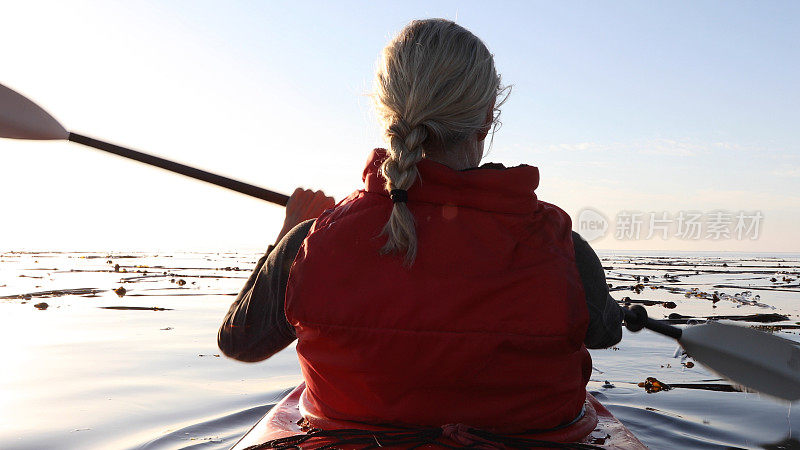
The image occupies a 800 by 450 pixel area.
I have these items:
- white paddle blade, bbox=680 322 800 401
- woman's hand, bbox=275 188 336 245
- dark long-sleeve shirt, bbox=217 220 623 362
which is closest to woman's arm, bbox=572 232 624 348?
dark long-sleeve shirt, bbox=217 220 623 362

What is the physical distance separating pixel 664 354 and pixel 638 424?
2714 mm

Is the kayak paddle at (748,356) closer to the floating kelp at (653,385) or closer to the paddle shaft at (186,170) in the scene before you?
the floating kelp at (653,385)

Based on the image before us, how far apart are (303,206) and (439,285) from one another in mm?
1110

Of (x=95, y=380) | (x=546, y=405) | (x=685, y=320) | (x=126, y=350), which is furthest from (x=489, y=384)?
(x=685, y=320)

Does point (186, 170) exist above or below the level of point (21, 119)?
below

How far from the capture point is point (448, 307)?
168 cm

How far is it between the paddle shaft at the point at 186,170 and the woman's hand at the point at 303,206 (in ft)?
3.83

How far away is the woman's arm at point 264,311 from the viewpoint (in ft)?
6.56

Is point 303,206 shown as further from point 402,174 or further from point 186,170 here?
point 186,170

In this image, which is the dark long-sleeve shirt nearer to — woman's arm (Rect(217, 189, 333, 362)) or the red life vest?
woman's arm (Rect(217, 189, 333, 362))

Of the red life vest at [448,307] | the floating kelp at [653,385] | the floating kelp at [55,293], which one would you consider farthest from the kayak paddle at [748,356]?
the floating kelp at [55,293]

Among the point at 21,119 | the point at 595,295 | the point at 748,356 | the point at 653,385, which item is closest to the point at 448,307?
the point at 595,295

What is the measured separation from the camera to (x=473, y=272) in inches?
67.8

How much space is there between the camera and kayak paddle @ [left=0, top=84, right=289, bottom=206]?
3.79 m
